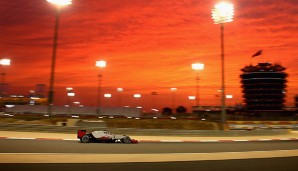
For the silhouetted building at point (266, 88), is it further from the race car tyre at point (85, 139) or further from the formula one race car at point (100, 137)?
the race car tyre at point (85, 139)

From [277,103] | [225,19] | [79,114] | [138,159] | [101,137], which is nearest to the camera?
[138,159]

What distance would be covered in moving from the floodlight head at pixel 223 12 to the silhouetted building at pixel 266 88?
121154mm

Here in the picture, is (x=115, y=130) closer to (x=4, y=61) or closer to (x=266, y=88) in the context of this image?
(x=4, y=61)

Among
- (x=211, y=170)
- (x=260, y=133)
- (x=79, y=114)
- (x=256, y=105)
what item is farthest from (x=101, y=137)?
(x=256, y=105)

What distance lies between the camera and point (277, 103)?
143m

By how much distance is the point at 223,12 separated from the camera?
Result: 30078 mm

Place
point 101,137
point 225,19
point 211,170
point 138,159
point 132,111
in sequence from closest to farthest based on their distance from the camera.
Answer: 1. point 211,170
2. point 138,159
3. point 101,137
4. point 225,19
5. point 132,111

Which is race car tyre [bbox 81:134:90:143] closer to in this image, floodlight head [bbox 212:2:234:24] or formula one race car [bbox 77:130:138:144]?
formula one race car [bbox 77:130:138:144]

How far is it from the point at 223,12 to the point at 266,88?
123479 mm

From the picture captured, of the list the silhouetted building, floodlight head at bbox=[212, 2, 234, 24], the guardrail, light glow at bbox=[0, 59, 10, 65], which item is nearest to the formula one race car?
the guardrail

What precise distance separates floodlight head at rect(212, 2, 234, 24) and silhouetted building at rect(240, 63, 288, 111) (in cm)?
12115

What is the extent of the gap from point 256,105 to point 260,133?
120817mm

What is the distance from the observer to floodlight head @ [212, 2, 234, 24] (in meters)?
29.8

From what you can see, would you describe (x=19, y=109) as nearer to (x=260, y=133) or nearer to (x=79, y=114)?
(x=79, y=114)
